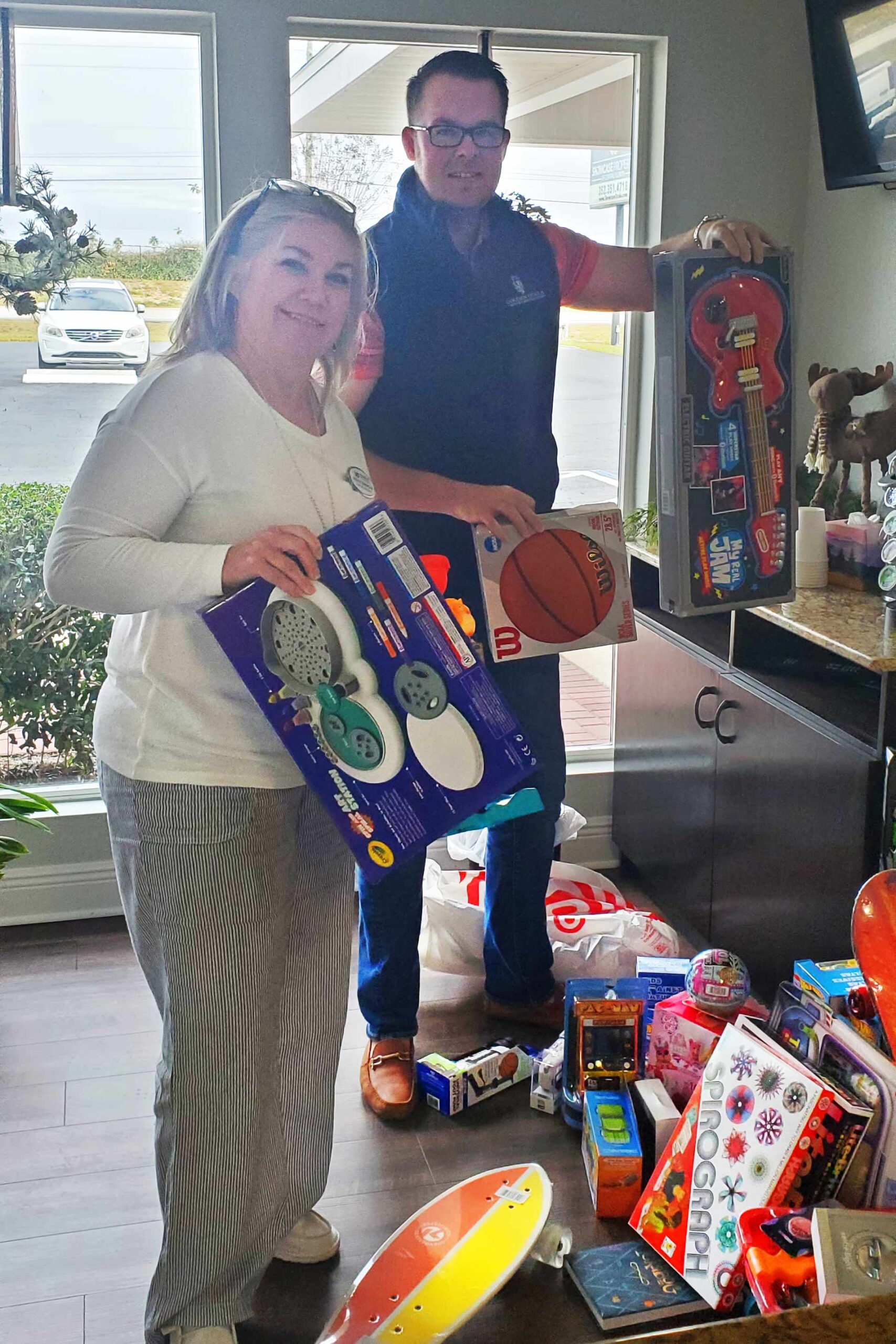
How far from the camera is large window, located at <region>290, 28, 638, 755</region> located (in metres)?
2.83

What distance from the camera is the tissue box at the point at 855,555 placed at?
2402 mm

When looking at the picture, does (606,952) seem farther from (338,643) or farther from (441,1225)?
(338,643)

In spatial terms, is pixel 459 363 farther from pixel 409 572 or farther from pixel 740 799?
pixel 740 799

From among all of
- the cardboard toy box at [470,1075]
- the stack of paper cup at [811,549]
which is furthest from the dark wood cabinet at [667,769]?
the cardboard toy box at [470,1075]

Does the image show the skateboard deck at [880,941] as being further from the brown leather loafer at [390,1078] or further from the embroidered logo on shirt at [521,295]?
the embroidered logo on shirt at [521,295]

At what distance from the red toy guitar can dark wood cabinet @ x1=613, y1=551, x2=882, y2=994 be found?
511mm

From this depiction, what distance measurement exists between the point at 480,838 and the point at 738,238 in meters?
1.54

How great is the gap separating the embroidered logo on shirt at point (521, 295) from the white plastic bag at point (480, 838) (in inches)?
46.7

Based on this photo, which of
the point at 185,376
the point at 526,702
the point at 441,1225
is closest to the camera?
the point at 185,376

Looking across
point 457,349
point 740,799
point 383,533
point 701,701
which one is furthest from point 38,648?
Answer: point 383,533

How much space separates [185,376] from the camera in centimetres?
142

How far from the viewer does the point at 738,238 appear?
1.82 m

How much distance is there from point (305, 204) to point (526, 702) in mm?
1057

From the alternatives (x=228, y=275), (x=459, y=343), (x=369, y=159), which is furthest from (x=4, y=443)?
(x=228, y=275)
